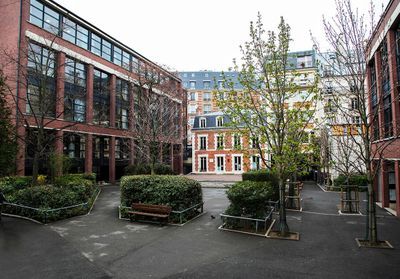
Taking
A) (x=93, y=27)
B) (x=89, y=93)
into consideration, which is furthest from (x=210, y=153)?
(x=93, y=27)

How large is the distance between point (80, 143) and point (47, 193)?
16627 millimetres

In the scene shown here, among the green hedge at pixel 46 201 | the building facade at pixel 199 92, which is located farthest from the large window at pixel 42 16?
the building facade at pixel 199 92

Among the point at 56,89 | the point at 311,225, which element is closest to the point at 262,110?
the point at 311,225

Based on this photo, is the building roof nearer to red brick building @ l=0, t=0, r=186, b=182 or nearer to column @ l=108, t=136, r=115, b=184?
red brick building @ l=0, t=0, r=186, b=182

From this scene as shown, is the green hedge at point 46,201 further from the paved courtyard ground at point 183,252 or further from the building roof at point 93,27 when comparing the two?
the building roof at point 93,27

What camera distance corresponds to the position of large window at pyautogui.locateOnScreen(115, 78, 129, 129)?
32.8m

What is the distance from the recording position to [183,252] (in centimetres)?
785

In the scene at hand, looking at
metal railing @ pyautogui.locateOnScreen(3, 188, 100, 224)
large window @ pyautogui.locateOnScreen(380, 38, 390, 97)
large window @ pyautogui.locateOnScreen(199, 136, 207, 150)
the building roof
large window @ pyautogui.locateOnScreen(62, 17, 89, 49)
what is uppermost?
the building roof

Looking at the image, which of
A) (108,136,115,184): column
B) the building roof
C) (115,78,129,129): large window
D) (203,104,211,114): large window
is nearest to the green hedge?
→ (108,136,115,184): column

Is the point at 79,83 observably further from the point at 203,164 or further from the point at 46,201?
the point at 203,164

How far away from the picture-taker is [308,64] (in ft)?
124

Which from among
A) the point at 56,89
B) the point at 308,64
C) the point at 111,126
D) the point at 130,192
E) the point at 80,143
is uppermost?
the point at 308,64

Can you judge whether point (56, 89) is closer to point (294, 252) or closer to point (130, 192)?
point (130, 192)

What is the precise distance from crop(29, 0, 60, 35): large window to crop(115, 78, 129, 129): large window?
9739mm
